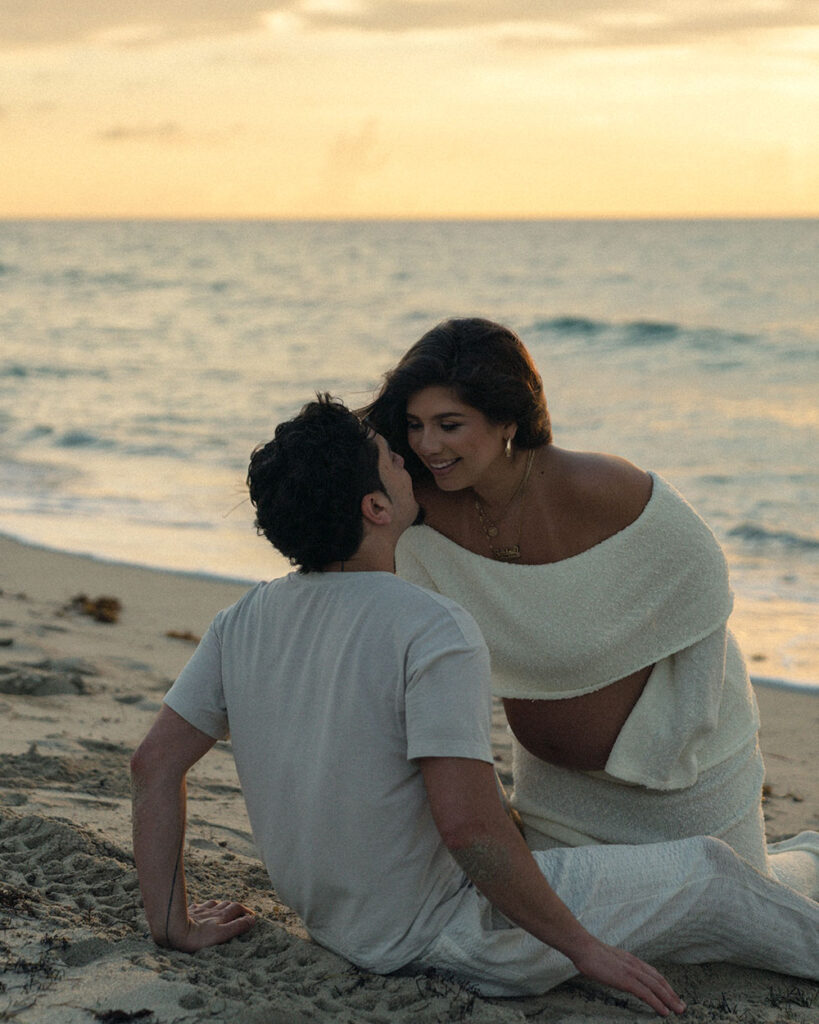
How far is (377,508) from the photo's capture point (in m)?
2.28

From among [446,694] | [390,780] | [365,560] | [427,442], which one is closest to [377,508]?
[365,560]

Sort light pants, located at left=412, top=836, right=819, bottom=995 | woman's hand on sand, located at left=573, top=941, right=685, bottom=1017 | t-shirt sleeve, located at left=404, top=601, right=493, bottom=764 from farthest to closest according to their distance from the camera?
light pants, located at left=412, top=836, right=819, bottom=995
woman's hand on sand, located at left=573, top=941, right=685, bottom=1017
t-shirt sleeve, located at left=404, top=601, right=493, bottom=764

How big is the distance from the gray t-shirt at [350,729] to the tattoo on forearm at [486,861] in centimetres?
17

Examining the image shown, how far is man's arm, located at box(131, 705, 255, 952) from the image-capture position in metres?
2.43

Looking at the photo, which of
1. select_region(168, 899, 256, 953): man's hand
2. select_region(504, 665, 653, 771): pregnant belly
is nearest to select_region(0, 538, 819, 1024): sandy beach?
select_region(168, 899, 256, 953): man's hand

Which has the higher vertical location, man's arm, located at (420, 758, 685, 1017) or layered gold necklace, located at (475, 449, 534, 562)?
layered gold necklace, located at (475, 449, 534, 562)

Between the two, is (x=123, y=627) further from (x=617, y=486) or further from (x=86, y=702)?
(x=617, y=486)

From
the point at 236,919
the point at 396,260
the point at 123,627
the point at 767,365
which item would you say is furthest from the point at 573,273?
the point at 236,919

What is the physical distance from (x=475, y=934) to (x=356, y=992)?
26 centimetres

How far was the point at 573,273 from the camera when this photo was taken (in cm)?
4394

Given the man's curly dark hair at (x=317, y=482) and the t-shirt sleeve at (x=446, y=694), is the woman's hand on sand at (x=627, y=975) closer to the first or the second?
the t-shirt sleeve at (x=446, y=694)

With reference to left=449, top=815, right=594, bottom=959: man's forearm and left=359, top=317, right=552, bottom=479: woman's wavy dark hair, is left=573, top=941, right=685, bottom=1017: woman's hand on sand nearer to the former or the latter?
left=449, top=815, right=594, bottom=959: man's forearm

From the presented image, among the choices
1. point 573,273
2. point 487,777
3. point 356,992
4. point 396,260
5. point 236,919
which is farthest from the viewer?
point 396,260

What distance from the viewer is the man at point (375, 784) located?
2.15m
